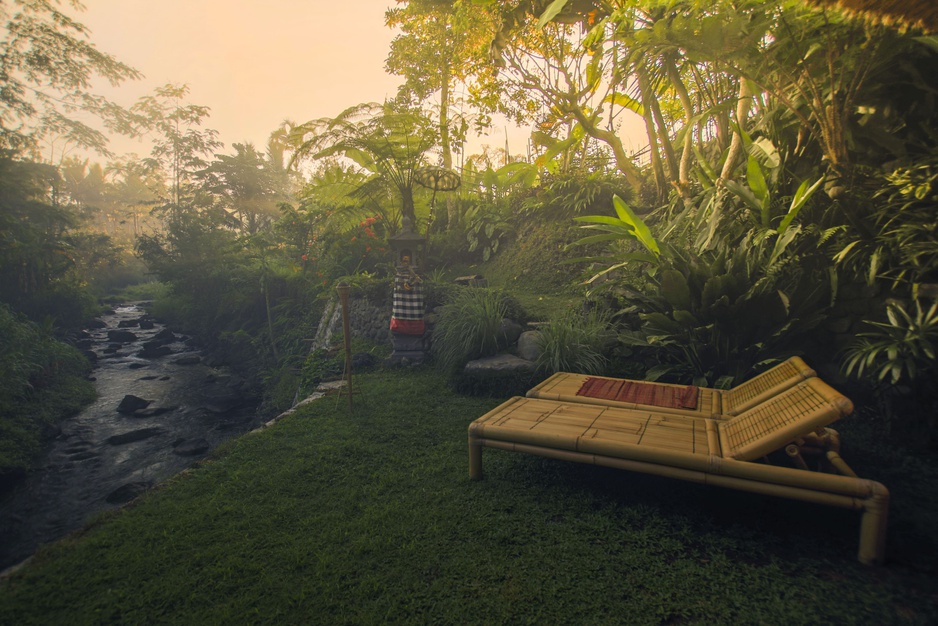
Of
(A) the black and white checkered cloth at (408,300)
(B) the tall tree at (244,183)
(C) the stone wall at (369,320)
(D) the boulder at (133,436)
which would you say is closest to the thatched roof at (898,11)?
(A) the black and white checkered cloth at (408,300)

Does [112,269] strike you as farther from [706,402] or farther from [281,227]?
[706,402]

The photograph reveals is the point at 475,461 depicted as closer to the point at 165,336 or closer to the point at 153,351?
the point at 153,351

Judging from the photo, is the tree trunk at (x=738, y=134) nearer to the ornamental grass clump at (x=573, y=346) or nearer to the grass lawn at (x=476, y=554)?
the ornamental grass clump at (x=573, y=346)

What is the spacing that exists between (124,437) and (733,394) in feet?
22.1

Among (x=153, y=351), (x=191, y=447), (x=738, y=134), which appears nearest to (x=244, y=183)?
(x=153, y=351)

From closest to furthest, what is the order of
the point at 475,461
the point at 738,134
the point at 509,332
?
the point at 475,461 → the point at 738,134 → the point at 509,332

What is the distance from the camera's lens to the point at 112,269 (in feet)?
62.3

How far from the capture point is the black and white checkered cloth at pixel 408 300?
5715 mm

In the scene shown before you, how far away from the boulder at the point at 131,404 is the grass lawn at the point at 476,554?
489cm

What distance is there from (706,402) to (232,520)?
116 inches

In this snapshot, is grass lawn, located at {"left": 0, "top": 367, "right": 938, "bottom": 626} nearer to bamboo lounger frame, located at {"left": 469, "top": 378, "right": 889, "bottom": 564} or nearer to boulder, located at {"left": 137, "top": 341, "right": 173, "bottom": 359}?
bamboo lounger frame, located at {"left": 469, "top": 378, "right": 889, "bottom": 564}

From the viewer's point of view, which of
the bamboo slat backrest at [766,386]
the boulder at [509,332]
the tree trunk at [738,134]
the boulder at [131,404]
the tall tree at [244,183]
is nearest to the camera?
the bamboo slat backrest at [766,386]

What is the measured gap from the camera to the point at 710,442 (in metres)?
2.22

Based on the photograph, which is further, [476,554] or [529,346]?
[529,346]
